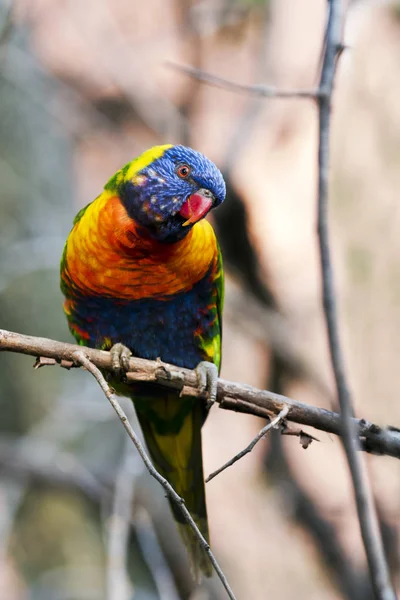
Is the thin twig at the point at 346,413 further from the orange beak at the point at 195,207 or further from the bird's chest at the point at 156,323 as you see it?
the bird's chest at the point at 156,323

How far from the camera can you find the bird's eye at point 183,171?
8.19ft

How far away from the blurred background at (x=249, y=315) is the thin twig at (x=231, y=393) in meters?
2.72

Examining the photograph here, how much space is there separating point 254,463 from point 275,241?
1869 mm

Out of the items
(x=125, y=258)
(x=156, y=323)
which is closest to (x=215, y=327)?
(x=156, y=323)

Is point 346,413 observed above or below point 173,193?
below

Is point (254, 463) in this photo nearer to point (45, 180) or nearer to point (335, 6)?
point (45, 180)

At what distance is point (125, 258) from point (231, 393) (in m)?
0.70

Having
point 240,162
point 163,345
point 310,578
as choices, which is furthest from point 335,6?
point 310,578

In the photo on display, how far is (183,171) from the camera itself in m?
2.50

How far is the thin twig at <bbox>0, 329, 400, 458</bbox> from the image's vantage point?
77.6 inches

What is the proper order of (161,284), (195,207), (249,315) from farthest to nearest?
(249,315) → (161,284) → (195,207)

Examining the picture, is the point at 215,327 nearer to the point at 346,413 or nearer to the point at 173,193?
the point at 173,193

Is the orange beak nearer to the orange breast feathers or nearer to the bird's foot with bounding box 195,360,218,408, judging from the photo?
the orange breast feathers

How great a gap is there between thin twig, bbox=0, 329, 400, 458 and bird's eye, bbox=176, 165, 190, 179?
2.39 feet
